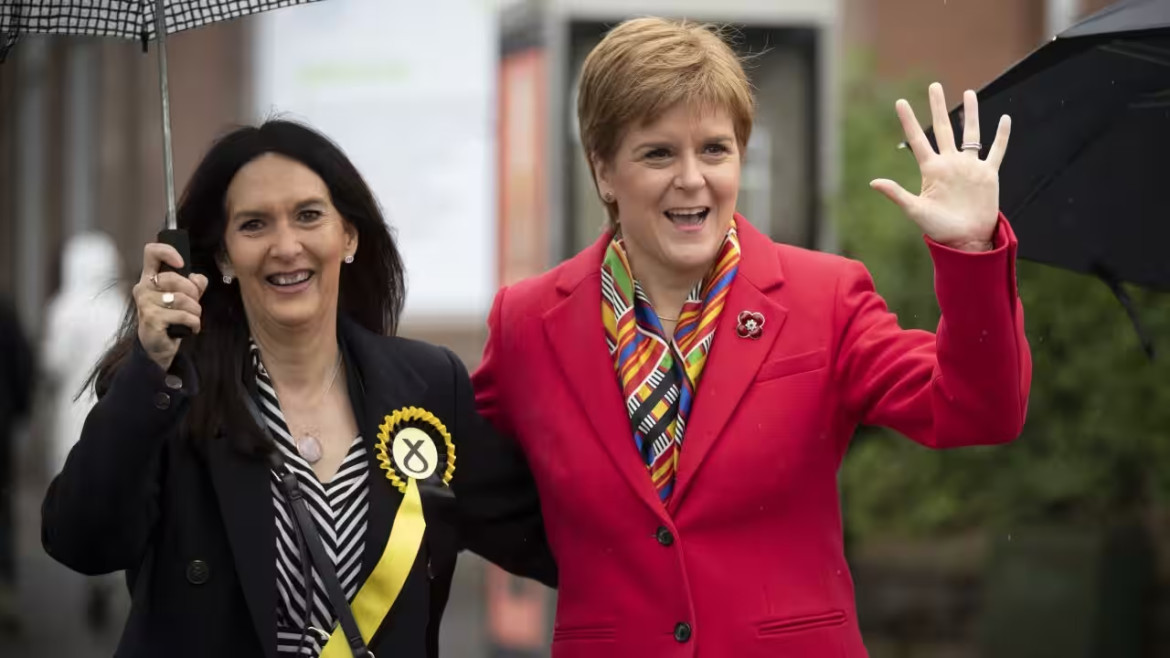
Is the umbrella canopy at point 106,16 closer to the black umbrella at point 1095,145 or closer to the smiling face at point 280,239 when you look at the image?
the smiling face at point 280,239

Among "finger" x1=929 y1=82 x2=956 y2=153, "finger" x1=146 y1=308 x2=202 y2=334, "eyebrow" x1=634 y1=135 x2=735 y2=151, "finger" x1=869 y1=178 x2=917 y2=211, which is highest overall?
"finger" x1=929 y1=82 x2=956 y2=153

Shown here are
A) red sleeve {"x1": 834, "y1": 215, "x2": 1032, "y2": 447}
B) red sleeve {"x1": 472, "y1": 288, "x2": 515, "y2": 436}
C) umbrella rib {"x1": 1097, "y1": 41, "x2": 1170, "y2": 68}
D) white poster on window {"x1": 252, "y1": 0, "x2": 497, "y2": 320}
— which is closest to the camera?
red sleeve {"x1": 834, "y1": 215, "x2": 1032, "y2": 447}

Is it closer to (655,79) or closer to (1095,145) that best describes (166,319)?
(655,79)

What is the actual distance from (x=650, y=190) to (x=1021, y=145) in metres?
0.93

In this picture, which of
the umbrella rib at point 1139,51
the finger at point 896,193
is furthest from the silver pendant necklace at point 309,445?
the umbrella rib at point 1139,51

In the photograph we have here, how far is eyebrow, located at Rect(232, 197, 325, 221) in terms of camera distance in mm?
3592

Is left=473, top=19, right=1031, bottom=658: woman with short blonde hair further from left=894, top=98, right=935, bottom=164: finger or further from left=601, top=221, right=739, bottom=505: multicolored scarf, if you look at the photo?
left=894, top=98, right=935, bottom=164: finger

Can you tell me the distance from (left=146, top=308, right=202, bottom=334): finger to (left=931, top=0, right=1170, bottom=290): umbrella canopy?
62.1 inches

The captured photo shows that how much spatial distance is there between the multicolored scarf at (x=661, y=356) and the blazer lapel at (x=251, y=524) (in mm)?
729

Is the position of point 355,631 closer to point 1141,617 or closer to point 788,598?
point 788,598

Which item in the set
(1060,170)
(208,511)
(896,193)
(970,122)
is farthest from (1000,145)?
(208,511)

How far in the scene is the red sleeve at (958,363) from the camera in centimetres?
317

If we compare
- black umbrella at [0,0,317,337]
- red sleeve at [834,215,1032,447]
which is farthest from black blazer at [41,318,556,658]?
red sleeve at [834,215,1032,447]

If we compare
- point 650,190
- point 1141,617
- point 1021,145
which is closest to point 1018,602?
point 1141,617
